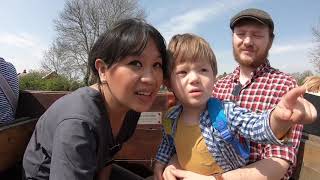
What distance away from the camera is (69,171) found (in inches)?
63.6

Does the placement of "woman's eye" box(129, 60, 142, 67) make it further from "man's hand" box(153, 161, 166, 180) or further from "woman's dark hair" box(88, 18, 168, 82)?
"man's hand" box(153, 161, 166, 180)

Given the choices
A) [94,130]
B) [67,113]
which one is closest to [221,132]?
[94,130]

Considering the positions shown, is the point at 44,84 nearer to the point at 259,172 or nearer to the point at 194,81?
the point at 194,81

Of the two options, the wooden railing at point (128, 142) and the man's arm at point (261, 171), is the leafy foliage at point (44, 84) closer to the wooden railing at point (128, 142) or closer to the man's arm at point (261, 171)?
the wooden railing at point (128, 142)

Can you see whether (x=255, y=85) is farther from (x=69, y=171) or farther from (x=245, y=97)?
(x=69, y=171)

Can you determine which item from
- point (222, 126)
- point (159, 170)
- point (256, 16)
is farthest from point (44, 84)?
point (222, 126)

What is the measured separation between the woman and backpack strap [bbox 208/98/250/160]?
318 mm

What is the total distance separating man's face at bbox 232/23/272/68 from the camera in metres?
2.55

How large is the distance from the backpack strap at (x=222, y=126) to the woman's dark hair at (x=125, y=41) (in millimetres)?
370

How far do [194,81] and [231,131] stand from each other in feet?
1.08

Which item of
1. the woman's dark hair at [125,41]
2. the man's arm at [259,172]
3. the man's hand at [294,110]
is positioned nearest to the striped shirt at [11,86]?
the woman's dark hair at [125,41]

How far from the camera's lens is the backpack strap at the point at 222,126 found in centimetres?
187

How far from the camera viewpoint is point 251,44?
2549 millimetres

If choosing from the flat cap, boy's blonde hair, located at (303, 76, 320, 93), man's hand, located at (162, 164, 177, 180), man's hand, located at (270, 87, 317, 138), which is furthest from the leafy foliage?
man's hand, located at (270, 87, 317, 138)
